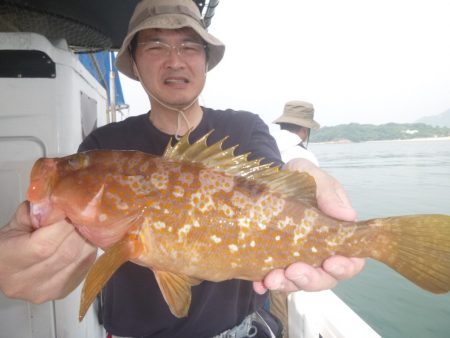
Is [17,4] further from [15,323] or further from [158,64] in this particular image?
[15,323]

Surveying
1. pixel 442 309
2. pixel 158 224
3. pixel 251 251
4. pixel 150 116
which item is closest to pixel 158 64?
pixel 150 116

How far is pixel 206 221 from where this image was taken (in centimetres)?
162

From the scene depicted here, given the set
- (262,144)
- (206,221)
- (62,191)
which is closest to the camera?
(62,191)

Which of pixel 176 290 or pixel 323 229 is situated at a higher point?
pixel 323 229

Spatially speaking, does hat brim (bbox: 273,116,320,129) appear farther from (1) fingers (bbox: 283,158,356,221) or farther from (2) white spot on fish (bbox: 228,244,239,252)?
(2) white spot on fish (bbox: 228,244,239,252)

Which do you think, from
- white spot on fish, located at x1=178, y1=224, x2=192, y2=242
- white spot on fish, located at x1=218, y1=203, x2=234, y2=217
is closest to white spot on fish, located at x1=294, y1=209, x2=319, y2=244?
white spot on fish, located at x1=218, y1=203, x2=234, y2=217

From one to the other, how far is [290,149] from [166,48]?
3010 mm

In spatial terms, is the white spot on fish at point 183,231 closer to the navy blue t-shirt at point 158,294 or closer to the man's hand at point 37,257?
the man's hand at point 37,257

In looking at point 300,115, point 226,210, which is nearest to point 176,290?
point 226,210

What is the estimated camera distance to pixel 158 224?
1.58m

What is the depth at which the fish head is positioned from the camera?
147 centimetres

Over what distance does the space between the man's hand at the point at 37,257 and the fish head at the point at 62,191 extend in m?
0.05

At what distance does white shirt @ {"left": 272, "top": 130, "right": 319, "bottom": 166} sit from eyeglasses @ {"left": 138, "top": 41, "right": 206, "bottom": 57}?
8.69 feet

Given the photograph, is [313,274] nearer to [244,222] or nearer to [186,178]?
[244,222]
